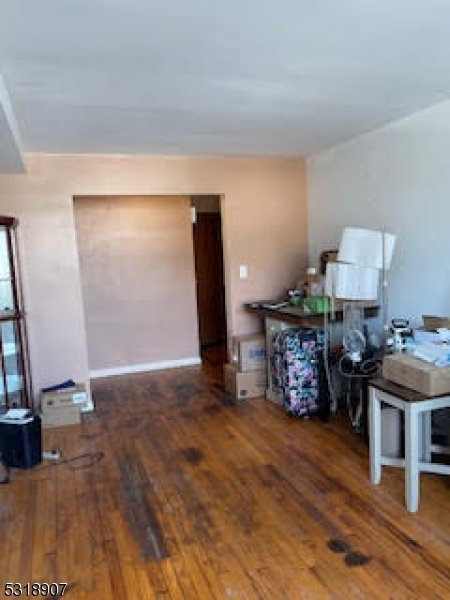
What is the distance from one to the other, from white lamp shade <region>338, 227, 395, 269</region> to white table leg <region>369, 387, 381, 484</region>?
1.18 meters

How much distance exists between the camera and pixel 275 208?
16.0 feet

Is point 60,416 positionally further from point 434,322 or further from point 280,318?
point 434,322

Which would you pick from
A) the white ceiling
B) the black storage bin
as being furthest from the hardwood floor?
the white ceiling

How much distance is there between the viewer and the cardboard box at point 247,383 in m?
4.46

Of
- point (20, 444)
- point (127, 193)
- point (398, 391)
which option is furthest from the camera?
point (127, 193)

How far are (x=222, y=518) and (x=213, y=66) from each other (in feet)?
7.65

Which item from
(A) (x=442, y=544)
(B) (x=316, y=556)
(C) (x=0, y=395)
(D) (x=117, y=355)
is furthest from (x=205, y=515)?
(D) (x=117, y=355)

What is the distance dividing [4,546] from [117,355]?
3.32 metres

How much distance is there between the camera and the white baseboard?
557 centimetres

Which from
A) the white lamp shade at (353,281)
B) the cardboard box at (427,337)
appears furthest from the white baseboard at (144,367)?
the cardboard box at (427,337)

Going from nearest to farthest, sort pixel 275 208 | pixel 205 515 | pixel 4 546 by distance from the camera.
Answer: pixel 4 546 < pixel 205 515 < pixel 275 208

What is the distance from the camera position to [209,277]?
687 centimetres

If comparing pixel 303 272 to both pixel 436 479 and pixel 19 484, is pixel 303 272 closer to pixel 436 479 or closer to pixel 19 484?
pixel 436 479

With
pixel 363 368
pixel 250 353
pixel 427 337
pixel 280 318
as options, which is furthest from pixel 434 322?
pixel 250 353
